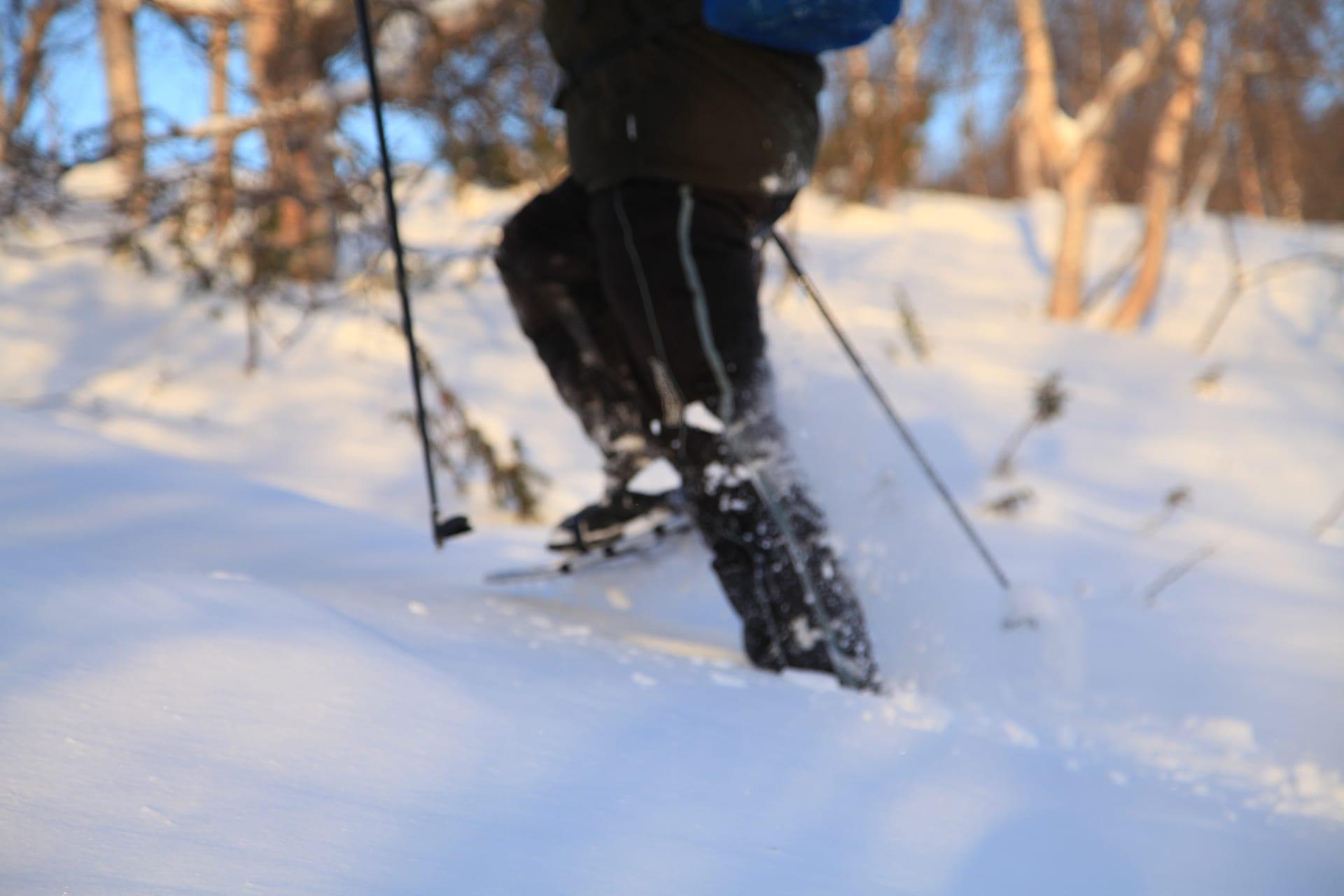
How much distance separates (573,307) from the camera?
69.1 inches

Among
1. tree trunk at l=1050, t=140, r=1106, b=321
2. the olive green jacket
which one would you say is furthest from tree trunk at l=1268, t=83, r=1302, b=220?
the olive green jacket

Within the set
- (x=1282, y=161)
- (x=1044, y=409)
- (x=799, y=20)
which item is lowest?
(x=1282, y=161)

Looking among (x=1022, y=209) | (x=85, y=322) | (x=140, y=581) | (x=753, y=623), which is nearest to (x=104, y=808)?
(x=140, y=581)

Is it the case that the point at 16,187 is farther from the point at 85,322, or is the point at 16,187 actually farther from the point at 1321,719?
the point at 1321,719

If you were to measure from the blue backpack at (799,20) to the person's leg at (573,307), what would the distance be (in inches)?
17.2

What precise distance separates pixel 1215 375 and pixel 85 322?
5.21 meters

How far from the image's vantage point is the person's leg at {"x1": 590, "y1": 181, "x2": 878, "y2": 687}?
146 centimetres

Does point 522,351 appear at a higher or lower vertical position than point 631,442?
lower

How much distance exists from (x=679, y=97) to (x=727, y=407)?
45 centimetres

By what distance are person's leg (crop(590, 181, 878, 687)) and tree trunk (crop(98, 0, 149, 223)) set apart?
7.72 ft

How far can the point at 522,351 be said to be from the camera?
4.91 metres

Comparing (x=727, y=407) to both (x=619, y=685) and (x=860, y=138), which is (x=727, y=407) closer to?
(x=619, y=685)

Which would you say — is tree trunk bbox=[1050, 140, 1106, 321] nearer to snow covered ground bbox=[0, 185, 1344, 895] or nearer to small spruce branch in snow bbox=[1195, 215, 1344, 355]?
small spruce branch in snow bbox=[1195, 215, 1344, 355]

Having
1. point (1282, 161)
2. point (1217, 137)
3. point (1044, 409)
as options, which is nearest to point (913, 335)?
point (1044, 409)
